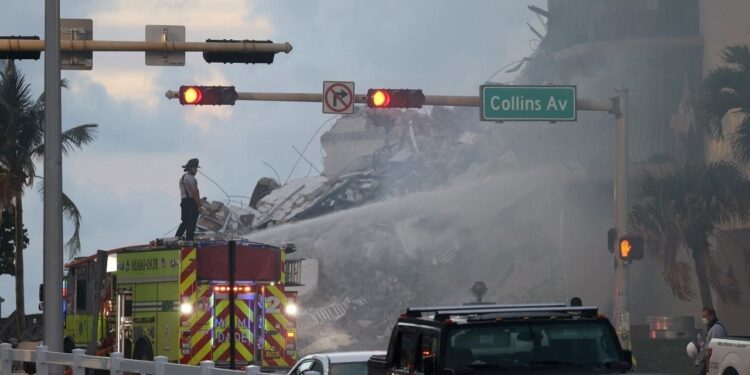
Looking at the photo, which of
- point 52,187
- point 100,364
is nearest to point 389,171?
point 52,187

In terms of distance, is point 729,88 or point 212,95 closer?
point 212,95

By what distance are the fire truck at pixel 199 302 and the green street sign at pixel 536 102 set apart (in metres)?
5.18

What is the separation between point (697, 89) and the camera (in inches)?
2173

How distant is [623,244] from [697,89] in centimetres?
2653

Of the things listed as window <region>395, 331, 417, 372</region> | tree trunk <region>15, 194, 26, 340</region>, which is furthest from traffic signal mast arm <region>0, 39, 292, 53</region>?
tree trunk <region>15, 194, 26, 340</region>

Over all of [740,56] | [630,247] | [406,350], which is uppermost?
[740,56]

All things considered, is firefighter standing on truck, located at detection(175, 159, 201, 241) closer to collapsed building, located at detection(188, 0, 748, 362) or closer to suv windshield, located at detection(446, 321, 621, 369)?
suv windshield, located at detection(446, 321, 621, 369)

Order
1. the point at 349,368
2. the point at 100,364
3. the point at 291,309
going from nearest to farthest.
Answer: the point at 349,368, the point at 100,364, the point at 291,309

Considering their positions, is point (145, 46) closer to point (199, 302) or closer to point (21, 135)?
point (199, 302)

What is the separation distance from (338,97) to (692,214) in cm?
2205

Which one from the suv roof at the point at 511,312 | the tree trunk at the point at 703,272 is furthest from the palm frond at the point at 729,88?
the suv roof at the point at 511,312

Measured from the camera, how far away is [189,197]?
28797 mm

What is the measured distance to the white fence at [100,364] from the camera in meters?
13.9

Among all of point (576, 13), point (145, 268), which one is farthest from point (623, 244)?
point (576, 13)
